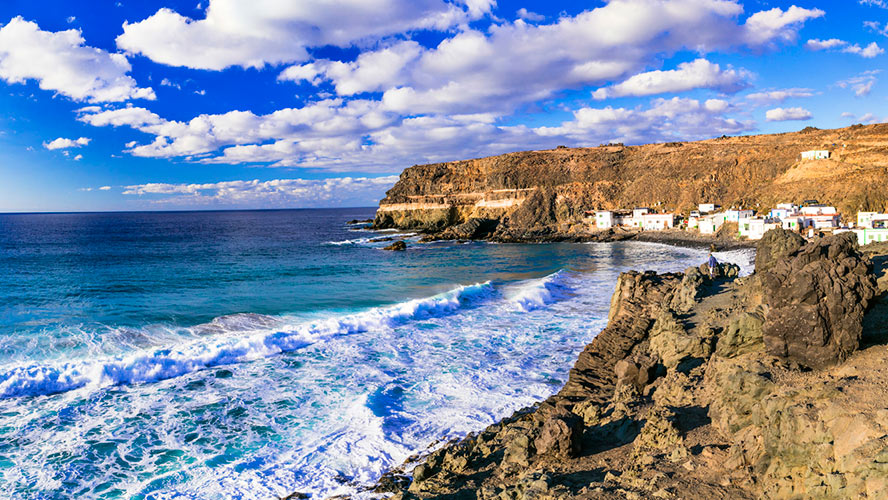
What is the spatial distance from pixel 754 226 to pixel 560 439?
50.8m

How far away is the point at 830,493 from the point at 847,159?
247ft

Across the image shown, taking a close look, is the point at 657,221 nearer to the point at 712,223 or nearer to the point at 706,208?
the point at 706,208

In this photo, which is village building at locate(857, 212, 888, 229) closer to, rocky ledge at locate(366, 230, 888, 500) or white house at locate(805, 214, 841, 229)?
white house at locate(805, 214, 841, 229)

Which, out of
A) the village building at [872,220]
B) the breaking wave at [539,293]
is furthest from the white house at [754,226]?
the breaking wave at [539,293]

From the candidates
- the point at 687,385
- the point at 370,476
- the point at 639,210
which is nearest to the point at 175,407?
the point at 370,476

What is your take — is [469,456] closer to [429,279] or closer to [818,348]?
[818,348]

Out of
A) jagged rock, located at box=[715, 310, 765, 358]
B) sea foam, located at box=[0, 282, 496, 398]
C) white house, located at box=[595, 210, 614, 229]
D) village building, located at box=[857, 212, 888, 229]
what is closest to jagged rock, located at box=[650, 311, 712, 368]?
jagged rock, located at box=[715, 310, 765, 358]

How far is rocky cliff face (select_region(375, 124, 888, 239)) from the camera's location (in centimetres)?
6112

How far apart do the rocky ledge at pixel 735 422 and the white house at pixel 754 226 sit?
44.0 metres

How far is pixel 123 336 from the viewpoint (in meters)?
19.0

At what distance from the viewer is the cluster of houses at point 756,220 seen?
40953 millimetres

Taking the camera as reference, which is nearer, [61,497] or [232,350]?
[61,497]

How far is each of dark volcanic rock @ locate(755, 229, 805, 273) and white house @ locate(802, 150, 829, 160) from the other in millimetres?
64095

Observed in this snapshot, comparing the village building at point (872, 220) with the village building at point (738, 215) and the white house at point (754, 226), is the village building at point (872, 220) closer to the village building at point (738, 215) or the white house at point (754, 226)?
the white house at point (754, 226)
